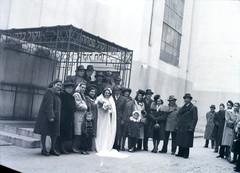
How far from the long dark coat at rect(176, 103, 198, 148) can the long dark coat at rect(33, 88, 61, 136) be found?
3.33 meters

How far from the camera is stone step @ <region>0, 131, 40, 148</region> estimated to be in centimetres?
674

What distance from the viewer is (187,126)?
7.82m

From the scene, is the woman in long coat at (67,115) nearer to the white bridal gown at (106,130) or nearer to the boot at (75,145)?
the boot at (75,145)

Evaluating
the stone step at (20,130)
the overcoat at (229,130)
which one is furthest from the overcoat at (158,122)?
the stone step at (20,130)

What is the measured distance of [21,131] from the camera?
7.46 metres

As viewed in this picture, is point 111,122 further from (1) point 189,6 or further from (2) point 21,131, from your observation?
(1) point 189,6

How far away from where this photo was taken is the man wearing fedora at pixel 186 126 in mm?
7754

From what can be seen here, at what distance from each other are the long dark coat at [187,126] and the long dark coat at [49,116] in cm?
333

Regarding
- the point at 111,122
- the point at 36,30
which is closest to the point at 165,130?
the point at 111,122

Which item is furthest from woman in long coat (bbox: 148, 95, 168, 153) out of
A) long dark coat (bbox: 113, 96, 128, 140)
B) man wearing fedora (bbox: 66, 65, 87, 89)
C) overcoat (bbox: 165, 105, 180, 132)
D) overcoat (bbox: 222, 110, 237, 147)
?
man wearing fedora (bbox: 66, 65, 87, 89)

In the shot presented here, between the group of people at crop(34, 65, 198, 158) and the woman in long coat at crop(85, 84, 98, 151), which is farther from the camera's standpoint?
the woman in long coat at crop(85, 84, 98, 151)

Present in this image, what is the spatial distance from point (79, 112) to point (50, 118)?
933mm

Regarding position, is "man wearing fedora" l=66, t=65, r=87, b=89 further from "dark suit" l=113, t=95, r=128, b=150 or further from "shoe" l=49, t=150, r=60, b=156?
"shoe" l=49, t=150, r=60, b=156

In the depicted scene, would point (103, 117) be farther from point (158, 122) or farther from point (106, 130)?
point (158, 122)
